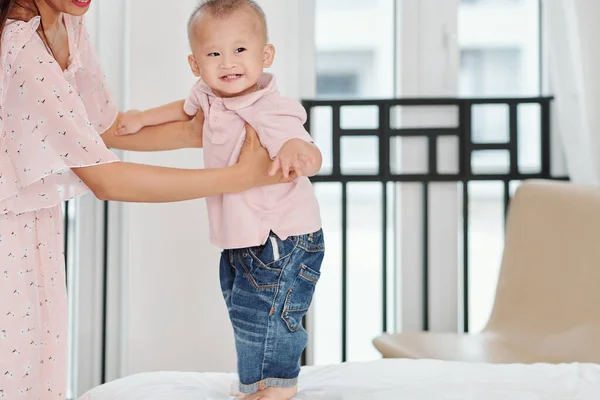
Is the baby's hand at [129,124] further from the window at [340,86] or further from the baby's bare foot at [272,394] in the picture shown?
the window at [340,86]

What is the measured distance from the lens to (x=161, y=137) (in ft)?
4.98

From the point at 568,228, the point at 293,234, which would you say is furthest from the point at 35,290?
the point at 568,228

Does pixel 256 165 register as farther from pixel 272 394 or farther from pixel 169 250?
pixel 169 250

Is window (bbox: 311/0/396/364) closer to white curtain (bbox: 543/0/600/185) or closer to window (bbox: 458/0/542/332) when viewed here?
window (bbox: 458/0/542/332)

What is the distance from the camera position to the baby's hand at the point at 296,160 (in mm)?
1215

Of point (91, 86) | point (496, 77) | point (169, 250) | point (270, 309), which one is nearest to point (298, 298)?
point (270, 309)

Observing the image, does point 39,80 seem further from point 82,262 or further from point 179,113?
point 82,262

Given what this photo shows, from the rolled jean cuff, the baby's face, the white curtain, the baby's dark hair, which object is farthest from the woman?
the white curtain

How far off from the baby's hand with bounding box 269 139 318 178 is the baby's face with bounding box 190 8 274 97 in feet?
0.58

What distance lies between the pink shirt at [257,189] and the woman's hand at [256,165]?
18 millimetres

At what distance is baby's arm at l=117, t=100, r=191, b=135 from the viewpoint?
1511mm

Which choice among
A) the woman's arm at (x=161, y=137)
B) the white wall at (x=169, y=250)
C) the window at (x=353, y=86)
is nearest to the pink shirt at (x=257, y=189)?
the woman's arm at (x=161, y=137)

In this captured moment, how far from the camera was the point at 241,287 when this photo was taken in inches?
52.0

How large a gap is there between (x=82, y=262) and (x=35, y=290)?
2.98 ft
